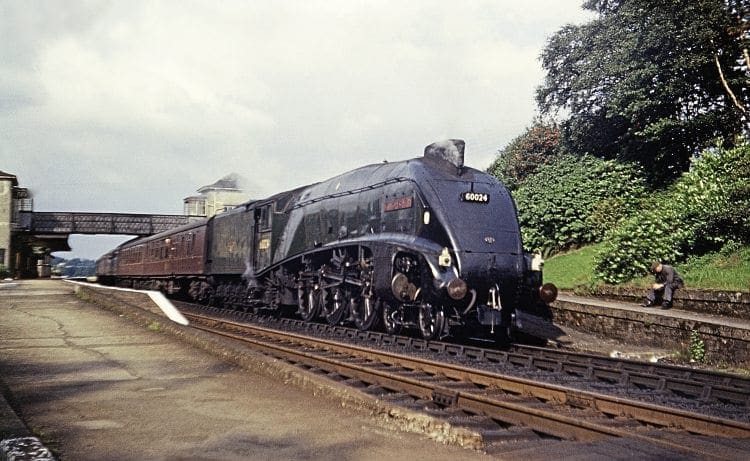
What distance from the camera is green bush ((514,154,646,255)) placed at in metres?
20.3

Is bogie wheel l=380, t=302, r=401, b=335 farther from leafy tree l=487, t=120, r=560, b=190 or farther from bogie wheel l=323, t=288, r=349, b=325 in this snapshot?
leafy tree l=487, t=120, r=560, b=190

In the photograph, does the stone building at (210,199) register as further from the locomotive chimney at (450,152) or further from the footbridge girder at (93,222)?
the locomotive chimney at (450,152)

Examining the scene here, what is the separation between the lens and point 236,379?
22.4ft

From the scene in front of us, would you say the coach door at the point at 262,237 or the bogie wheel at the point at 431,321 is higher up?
the coach door at the point at 262,237

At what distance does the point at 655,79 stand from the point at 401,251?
1312 centimetres

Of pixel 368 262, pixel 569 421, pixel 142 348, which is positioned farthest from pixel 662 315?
pixel 142 348

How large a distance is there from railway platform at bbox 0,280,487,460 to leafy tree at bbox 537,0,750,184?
49.8 ft

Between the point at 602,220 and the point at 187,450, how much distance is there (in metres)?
18.0

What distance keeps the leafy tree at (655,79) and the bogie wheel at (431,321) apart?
10869 millimetres

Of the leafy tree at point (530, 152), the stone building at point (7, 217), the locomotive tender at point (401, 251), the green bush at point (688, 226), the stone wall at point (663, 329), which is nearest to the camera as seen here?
the stone wall at point (663, 329)

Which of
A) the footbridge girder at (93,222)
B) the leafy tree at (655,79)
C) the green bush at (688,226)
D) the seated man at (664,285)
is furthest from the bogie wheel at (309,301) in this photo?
the footbridge girder at (93,222)

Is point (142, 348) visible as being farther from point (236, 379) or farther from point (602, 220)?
point (602, 220)

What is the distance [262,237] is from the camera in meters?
16.4

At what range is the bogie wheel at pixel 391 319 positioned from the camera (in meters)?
11.6
